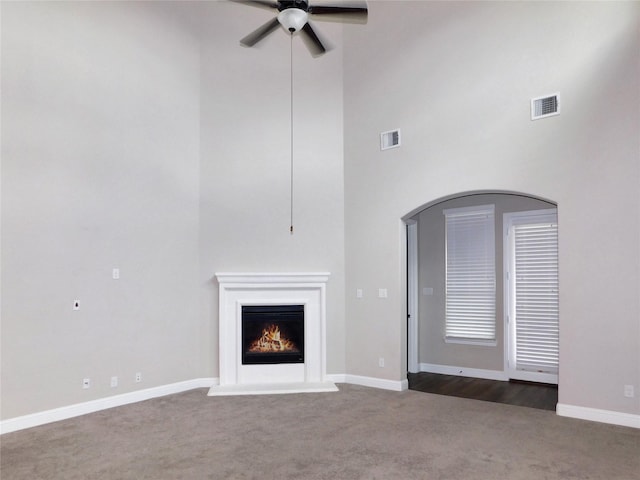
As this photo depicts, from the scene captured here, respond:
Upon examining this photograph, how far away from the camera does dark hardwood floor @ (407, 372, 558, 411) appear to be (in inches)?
220

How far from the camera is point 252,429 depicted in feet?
14.6

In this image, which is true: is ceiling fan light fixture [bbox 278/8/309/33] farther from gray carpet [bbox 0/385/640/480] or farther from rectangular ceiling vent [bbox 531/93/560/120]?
gray carpet [bbox 0/385/640/480]

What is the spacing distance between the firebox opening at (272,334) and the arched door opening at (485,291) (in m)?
1.82

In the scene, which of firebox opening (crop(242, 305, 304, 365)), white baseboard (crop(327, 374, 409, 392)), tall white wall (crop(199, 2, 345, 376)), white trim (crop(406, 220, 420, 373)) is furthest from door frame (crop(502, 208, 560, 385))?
firebox opening (crop(242, 305, 304, 365))

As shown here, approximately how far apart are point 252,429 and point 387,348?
7.67 feet

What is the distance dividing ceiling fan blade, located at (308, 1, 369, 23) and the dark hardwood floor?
4569 mm

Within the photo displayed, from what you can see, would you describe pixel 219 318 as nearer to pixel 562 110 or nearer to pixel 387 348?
pixel 387 348

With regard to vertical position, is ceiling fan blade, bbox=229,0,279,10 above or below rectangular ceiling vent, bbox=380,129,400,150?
above

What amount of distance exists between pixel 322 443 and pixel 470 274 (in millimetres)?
4089

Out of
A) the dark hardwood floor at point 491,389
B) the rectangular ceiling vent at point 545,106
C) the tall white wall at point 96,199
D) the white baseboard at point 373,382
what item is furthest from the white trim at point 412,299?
the tall white wall at point 96,199

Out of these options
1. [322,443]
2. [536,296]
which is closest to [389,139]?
[536,296]

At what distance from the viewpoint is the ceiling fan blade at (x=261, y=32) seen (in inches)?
178

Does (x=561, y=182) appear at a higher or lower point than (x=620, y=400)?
higher

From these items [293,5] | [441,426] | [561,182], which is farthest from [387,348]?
[293,5]
